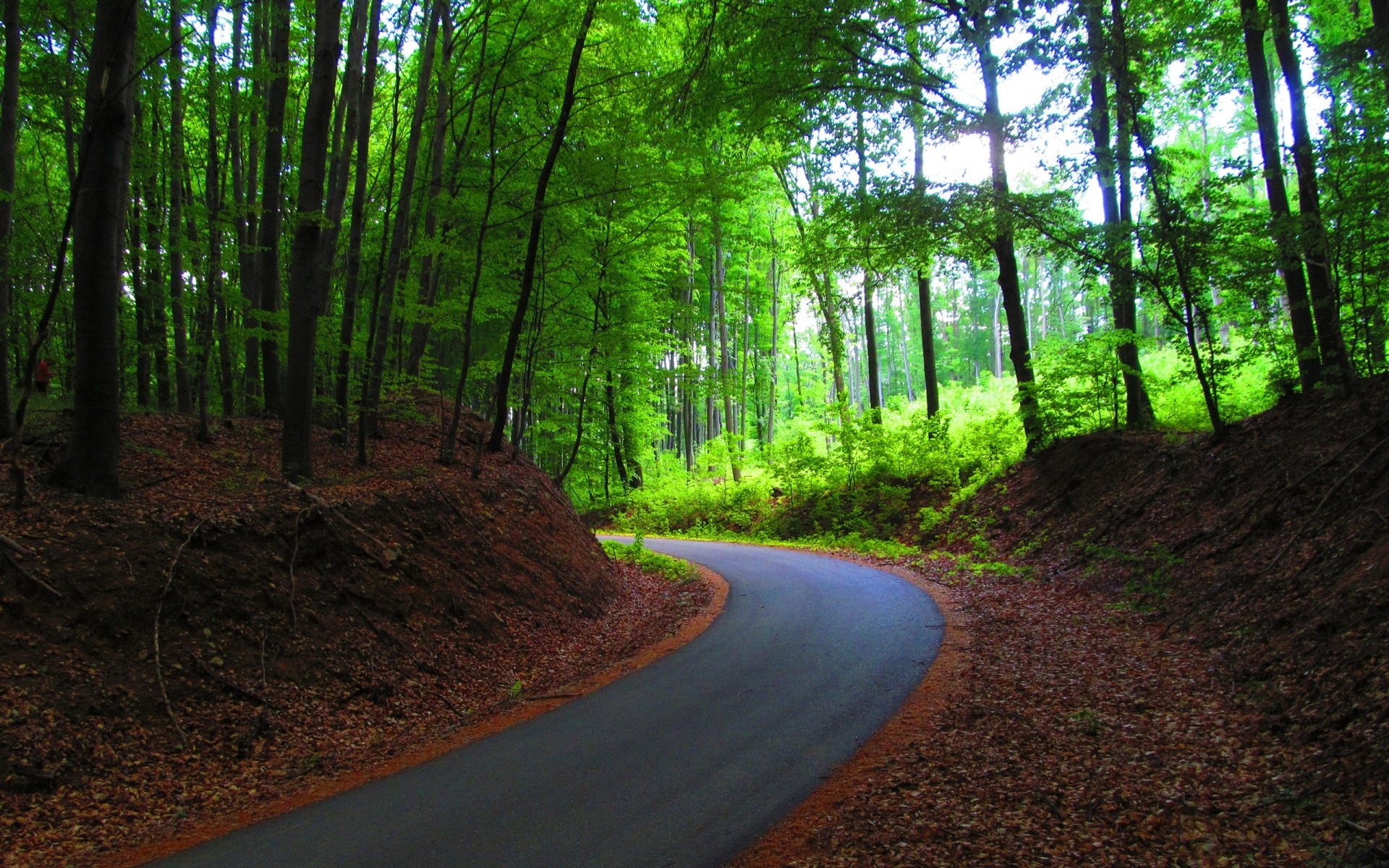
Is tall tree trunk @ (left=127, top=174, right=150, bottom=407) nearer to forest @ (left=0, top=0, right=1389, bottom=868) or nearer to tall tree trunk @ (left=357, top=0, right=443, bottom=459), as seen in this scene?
forest @ (left=0, top=0, right=1389, bottom=868)

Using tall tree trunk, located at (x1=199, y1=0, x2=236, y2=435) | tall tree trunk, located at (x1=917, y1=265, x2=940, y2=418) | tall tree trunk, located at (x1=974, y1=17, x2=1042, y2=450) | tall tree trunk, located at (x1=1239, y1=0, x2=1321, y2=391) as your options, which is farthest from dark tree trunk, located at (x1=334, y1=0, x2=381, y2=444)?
tall tree trunk, located at (x1=917, y1=265, x2=940, y2=418)

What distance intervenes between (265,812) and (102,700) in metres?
1.73

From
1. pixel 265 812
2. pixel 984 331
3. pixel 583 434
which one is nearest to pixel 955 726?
pixel 265 812

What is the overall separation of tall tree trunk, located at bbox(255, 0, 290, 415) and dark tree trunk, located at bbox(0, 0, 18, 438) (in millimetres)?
2736

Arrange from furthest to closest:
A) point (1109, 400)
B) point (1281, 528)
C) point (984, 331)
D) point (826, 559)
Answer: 1. point (984, 331)
2. point (826, 559)
3. point (1109, 400)
4. point (1281, 528)

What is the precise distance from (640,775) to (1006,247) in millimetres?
13786

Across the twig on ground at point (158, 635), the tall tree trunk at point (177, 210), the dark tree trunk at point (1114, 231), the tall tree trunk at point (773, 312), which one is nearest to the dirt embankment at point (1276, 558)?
the dark tree trunk at point (1114, 231)

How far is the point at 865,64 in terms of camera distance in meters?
13.2

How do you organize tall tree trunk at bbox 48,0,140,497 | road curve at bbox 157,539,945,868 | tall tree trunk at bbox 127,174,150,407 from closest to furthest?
road curve at bbox 157,539,945,868
tall tree trunk at bbox 48,0,140,497
tall tree trunk at bbox 127,174,150,407

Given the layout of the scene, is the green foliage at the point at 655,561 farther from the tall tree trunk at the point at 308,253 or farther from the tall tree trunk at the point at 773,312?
Answer: the tall tree trunk at the point at 773,312

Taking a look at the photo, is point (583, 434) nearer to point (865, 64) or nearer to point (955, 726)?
point (865, 64)

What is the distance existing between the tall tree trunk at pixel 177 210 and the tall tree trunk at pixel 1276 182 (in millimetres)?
14798

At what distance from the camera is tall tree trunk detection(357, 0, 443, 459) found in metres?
11.9

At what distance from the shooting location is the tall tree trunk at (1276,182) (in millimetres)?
9617
